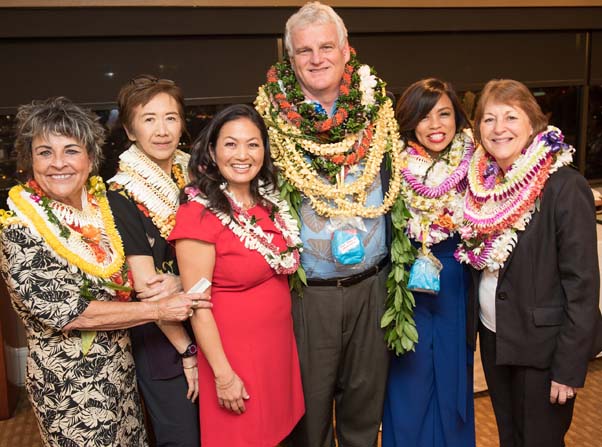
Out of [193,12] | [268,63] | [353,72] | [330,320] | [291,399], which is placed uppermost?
[193,12]

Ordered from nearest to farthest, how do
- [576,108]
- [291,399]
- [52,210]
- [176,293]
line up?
[52,210]
[176,293]
[291,399]
[576,108]

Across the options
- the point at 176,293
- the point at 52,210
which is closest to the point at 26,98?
the point at 52,210

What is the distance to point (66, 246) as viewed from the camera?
1.79m

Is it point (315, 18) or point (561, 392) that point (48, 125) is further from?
point (561, 392)

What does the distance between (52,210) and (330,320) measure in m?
1.05

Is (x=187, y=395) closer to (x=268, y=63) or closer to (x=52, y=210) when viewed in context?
(x=52, y=210)

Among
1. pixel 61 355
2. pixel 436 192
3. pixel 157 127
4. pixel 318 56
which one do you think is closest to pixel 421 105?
pixel 436 192

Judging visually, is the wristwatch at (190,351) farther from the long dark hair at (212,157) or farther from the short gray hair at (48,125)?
the short gray hair at (48,125)

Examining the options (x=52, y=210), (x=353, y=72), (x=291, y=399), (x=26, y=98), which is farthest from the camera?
(x=26, y=98)

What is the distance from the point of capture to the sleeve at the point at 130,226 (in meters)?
1.98

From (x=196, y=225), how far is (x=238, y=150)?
0.29 m

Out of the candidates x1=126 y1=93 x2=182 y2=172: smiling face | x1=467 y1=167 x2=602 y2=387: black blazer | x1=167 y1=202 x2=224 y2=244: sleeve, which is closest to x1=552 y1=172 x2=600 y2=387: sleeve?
x1=467 y1=167 x2=602 y2=387: black blazer

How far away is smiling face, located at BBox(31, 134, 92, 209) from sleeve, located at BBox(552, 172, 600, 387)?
1.56 meters

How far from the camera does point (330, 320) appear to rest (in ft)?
7.30
